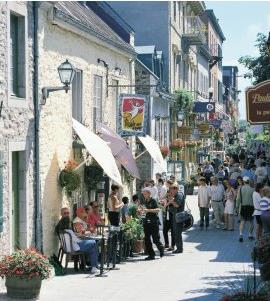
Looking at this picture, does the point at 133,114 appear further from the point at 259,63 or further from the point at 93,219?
the point at 259,63

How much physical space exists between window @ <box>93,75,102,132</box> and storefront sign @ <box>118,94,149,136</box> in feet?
1.92

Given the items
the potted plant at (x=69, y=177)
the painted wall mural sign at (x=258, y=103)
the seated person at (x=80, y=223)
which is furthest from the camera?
the potted plant at (x=69, y=177)

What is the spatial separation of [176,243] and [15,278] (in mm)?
6060

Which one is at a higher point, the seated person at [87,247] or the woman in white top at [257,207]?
the woman in white top at [257,207]

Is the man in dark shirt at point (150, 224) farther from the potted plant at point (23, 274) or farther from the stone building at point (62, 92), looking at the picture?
the potted plant at point (23, 274)

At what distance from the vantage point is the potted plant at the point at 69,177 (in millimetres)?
13867

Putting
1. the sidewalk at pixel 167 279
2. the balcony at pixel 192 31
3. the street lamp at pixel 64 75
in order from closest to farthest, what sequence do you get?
the sidewalk at pixel 167 279 < the street lamp at pixel 64 75 < the balcony at pixel 192 31

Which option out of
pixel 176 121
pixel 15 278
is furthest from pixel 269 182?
pixel 15 278

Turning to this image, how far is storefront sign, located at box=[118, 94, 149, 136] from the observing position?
17859mm

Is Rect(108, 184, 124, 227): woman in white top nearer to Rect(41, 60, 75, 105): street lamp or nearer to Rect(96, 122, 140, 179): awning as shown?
Rect(96, 122, 140, 179): awning

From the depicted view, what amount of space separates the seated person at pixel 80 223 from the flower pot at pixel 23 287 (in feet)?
10.6

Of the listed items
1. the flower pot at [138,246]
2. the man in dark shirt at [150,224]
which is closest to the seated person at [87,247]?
the man in dark shirt at [150,224]

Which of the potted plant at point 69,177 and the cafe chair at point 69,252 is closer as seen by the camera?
the cafe chair at point 69,252

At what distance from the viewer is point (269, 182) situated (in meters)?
21.9
